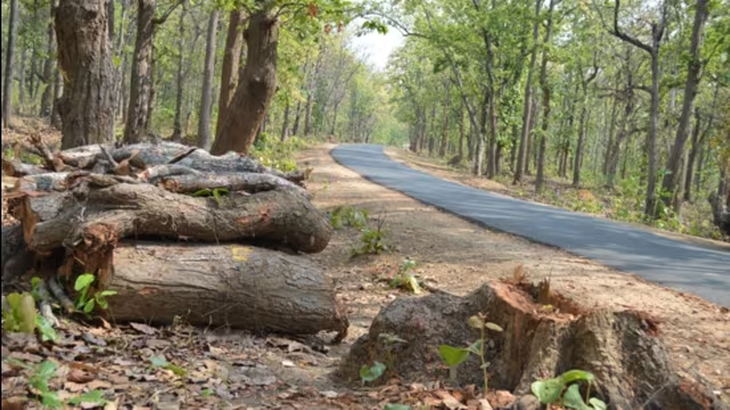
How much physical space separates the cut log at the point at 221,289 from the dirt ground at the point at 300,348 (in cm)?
14

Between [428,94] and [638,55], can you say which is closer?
[638,55]

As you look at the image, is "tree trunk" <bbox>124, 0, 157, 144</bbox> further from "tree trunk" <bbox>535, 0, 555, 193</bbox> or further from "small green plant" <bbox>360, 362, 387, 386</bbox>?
"tree trunk" <bbox>535, 0, 555, 193</bbox>

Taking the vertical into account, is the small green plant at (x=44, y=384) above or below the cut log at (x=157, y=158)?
below

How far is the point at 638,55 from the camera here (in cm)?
3744

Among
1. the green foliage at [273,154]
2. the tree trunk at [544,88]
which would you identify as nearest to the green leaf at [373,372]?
the green foliage at [273,154]

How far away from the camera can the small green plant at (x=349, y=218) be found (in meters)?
12.0

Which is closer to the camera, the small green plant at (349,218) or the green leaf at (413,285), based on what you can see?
the green leaf at (413,285)

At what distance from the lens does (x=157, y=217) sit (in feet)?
17.8

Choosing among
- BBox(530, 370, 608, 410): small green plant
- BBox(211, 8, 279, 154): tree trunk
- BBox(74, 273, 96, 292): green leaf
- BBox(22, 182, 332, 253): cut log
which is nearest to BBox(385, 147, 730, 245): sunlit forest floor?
BBox(211, 8, 279, 154): tree trunk

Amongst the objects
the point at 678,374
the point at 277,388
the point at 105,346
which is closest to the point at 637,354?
the point at 678,374

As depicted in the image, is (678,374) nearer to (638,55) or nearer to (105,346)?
(105,346)

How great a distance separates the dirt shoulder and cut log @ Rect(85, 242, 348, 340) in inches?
30.3

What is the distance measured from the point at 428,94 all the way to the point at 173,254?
5252 cm

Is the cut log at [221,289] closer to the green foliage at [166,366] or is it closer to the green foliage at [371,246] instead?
the green foliage at [166,366]
